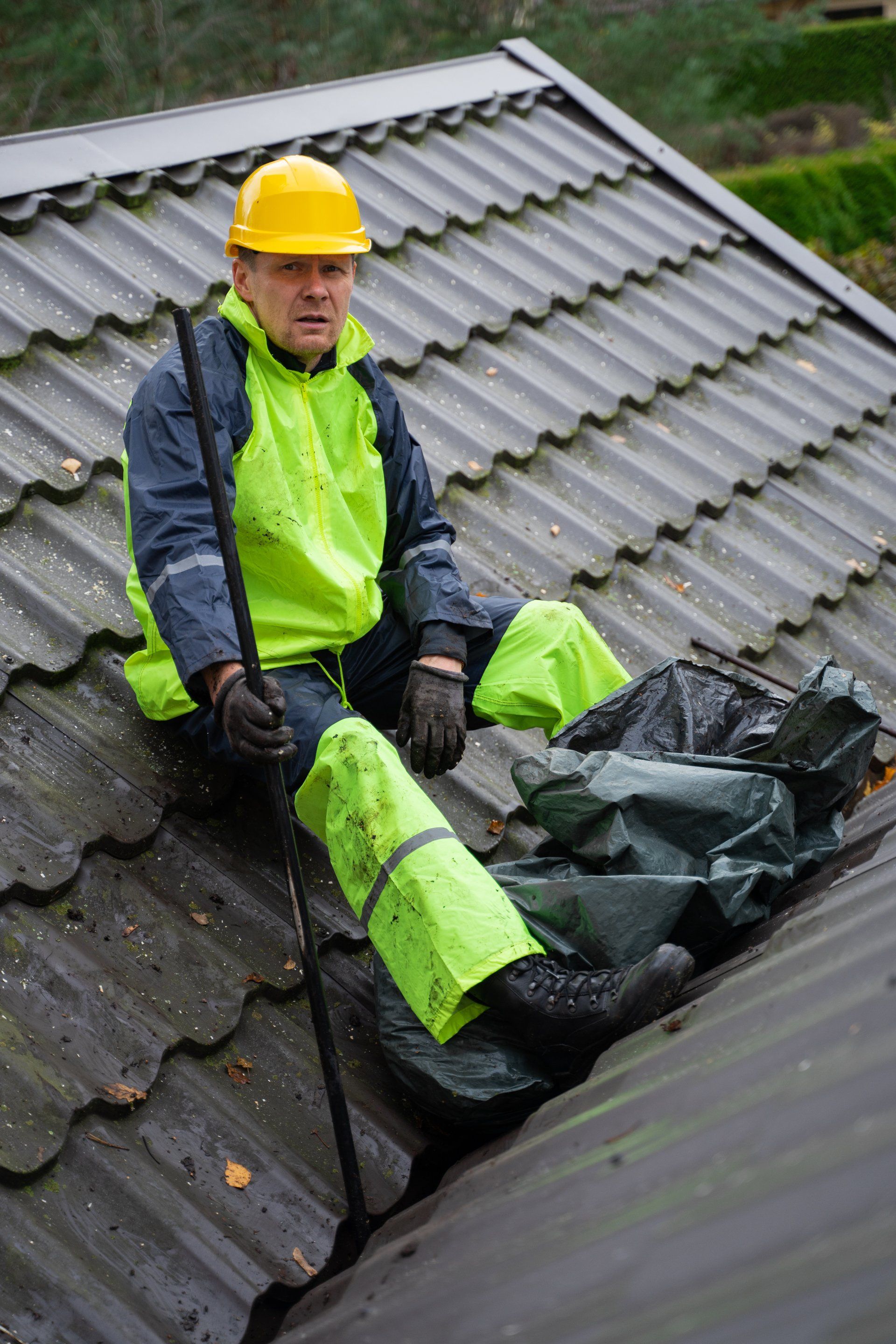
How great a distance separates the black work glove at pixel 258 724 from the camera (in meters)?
2.08

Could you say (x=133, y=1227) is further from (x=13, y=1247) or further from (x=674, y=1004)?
(x=674, y=1004)

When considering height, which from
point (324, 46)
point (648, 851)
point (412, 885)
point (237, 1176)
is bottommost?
point (237, 1176)

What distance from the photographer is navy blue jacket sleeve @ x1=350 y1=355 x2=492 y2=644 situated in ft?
8.79

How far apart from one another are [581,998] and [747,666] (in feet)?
5.11

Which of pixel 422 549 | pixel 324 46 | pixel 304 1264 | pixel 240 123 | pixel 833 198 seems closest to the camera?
pixel 304 1264

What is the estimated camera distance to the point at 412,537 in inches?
110

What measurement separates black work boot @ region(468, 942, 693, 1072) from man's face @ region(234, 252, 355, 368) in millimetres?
1386

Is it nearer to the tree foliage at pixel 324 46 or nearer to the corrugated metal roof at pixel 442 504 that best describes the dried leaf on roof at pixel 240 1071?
the corrugated metal roof at pixel 442 504

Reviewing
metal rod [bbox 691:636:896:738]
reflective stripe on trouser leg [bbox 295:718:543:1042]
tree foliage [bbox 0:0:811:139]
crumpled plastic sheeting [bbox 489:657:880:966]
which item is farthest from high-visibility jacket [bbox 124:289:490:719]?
tree foliage [bbox 0:0:811:139]

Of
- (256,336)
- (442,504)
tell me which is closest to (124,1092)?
(256,336)

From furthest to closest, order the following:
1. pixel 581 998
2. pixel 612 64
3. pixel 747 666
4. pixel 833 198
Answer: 1. pixel 612 64
2. pixel 833 198
3. pixel 747 666
4. pixel 581 998

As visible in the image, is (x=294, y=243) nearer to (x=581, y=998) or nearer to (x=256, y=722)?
(x=256, y=722)

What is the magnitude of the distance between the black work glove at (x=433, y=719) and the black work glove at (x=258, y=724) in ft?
1.45

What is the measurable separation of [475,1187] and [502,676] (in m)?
1.24
